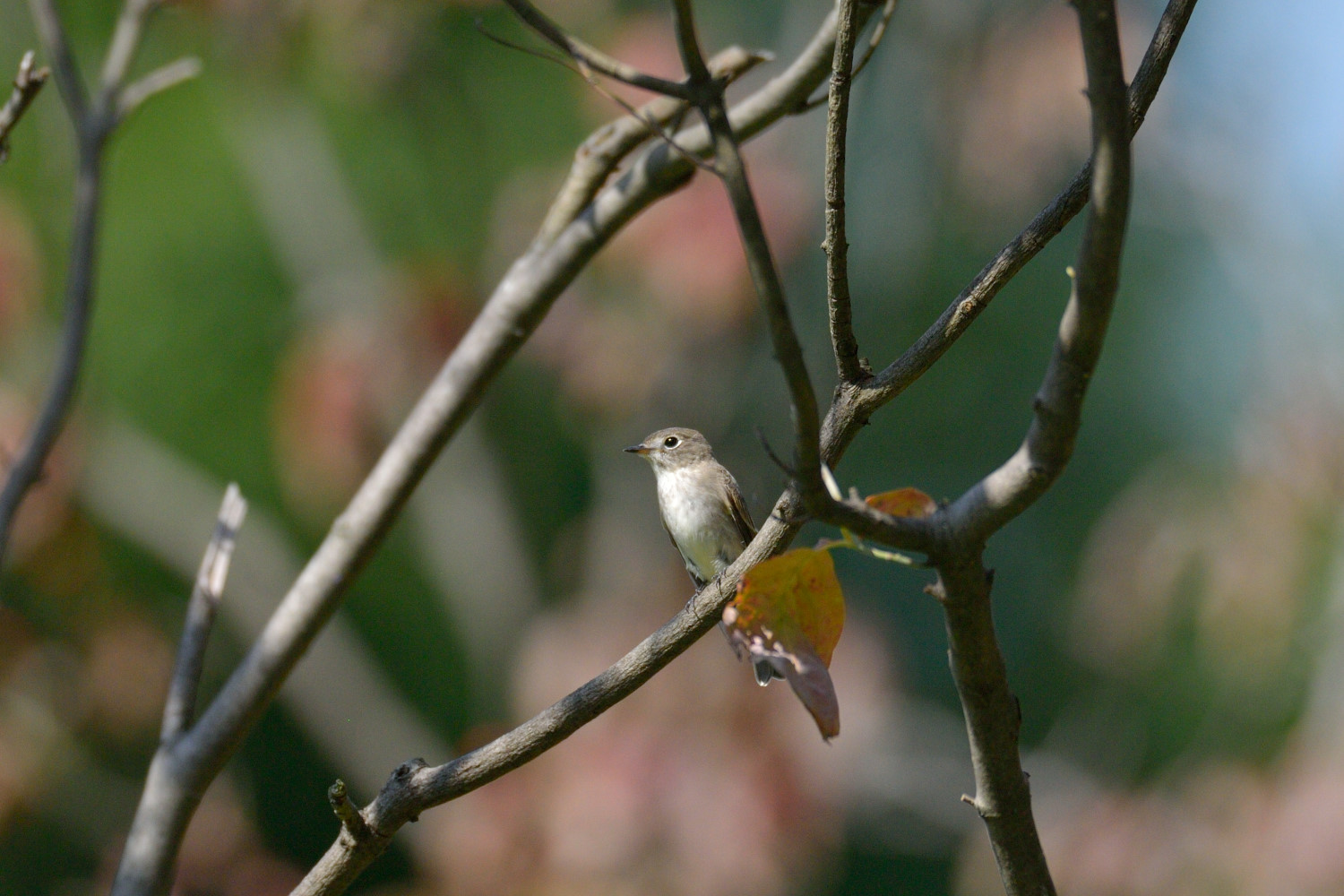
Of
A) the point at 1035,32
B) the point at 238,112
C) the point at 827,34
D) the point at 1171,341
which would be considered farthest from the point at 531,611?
the point at 1171,341

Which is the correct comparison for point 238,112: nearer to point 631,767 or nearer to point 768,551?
point 631,767

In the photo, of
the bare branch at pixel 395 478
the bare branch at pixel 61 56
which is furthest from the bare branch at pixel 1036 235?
the bare branch at pixel 61 56

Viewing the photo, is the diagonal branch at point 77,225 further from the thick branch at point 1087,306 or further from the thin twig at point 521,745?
the thick branch at point 1087,306

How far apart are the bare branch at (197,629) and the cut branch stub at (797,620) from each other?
1.36 meters

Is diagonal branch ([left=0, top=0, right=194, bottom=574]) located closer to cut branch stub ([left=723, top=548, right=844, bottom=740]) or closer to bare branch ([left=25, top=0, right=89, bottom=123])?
bare branch ([left=25, top=0, right=89, bottom=123])

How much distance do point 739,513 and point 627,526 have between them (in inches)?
80.6

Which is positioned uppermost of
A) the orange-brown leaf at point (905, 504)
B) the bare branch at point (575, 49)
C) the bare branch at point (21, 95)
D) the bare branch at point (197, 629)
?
the bare branch at point (21, 95)

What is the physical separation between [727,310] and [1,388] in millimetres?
4008

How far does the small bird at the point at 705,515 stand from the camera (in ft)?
12.9

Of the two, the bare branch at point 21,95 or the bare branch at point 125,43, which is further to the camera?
the bare branch at point 125,43

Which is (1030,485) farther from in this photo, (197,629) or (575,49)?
(197,629)

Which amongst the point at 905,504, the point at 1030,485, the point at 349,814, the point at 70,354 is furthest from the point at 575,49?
the point at 70,354

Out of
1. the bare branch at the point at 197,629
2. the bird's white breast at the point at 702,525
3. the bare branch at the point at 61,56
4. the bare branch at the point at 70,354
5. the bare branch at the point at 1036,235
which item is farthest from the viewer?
the bird's white breast at the point at 702,525

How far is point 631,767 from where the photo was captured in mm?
5062
